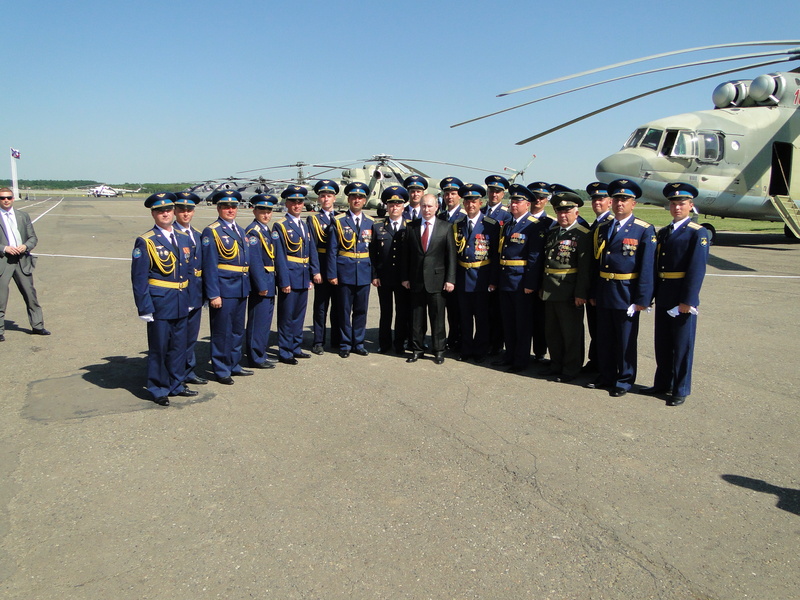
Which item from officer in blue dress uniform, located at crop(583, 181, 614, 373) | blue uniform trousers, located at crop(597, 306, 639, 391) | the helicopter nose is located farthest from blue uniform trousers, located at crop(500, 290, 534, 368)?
the helicopter nose

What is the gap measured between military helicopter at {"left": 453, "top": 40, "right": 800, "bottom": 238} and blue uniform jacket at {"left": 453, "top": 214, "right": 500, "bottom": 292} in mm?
10111

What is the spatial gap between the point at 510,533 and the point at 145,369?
4189 mm

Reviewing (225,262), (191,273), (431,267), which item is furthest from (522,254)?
(191,273)

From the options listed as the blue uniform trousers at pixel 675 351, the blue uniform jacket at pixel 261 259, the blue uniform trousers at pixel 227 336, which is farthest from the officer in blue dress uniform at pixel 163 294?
the blue uniform trousers at pixel 675 351

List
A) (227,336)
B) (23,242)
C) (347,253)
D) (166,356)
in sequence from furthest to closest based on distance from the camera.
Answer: (23,242) < (347,253) < (227,336) < (166,356)

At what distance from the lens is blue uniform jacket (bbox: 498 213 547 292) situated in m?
5.96

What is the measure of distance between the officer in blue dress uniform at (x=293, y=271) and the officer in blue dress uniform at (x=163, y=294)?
1.23 metres

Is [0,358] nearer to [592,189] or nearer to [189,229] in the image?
[189,229]

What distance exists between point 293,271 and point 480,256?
2000 mm

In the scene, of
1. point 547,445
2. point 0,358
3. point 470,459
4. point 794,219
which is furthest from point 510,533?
point 794,219

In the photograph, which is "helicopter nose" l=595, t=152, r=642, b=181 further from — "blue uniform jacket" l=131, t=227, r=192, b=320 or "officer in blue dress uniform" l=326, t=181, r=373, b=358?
"blue uniform jacket" l=131, t=227, r=192, b=320

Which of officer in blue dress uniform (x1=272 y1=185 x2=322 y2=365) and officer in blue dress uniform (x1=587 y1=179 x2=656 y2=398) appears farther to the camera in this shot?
officer in blue dress uniform (x1=272 y1=185 x2=322 y2=365)

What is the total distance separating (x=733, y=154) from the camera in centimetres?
1539

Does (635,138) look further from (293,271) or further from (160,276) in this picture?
(160,276)
